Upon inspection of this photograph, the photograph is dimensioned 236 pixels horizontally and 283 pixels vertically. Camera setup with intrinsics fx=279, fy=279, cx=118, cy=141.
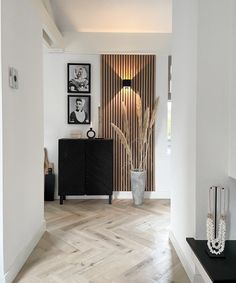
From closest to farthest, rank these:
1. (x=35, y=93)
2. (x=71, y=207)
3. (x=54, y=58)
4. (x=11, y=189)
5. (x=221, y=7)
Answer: (x=221, y=7), (x=11, y=189), (x=35, y=93), (x=71, y=207), (x=54, y=58)

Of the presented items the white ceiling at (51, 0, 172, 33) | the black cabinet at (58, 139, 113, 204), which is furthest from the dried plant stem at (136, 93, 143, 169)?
the white ceiling at (51, 0, 172, 33)

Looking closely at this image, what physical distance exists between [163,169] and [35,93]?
272 centimetres

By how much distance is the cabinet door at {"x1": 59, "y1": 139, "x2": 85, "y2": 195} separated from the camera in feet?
14.4

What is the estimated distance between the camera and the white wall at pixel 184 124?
86.3 inches

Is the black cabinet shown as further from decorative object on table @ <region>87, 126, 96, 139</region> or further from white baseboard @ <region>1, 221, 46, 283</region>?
white baseboard @ <region>1, 221, 46, 283</region>

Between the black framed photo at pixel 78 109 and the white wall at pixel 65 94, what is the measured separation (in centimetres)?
9

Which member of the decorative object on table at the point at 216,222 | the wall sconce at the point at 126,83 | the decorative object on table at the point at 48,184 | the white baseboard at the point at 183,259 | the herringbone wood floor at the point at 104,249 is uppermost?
the wall sconce at the point at 126,83

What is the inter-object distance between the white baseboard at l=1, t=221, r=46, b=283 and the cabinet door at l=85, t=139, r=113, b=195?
1.46m

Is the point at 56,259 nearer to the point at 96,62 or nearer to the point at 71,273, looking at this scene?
the point at 71,273

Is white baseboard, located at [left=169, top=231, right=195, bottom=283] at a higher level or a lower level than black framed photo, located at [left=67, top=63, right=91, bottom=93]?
lower

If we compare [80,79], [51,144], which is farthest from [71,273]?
[80,79]

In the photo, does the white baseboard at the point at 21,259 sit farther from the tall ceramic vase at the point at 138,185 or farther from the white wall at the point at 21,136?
the tall ceramic vase at the point at 138,185

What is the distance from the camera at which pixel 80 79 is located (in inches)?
186

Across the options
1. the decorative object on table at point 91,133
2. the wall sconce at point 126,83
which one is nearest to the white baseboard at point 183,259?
the decorative object on table at point 91,133
